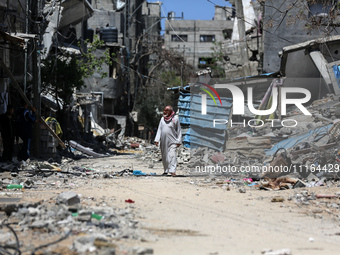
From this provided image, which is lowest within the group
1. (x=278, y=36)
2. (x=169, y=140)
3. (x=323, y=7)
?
(x=169, y=140)

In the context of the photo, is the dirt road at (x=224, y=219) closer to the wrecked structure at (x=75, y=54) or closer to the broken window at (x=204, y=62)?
the wrecked structure at (x=75, y=54)

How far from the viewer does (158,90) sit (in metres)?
47.2

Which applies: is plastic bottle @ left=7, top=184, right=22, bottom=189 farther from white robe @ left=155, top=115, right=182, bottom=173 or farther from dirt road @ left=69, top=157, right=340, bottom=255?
white robe @ left=155, top=115, right=182, bottom=173

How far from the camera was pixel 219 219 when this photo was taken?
7.33m

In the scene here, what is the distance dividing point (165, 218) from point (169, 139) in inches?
268

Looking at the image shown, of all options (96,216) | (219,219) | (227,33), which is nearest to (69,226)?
(96,216)

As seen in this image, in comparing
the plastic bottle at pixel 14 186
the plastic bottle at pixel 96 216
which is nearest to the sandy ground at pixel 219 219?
the plastic bottle at pixel 96 216

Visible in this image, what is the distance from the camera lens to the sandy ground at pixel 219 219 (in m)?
5.81

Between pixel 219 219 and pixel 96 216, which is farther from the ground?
pixel 96 216

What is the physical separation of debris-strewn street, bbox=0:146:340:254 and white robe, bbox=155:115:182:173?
2108 mm

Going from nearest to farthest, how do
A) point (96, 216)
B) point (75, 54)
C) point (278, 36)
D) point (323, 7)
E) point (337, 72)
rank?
point (96, 216) → point (323, 7) → point (337, 72) → point (75, 54) → point (278, 36)

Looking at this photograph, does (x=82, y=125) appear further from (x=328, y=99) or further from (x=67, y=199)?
(x=67, y=199)

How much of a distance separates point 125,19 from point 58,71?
2344cm

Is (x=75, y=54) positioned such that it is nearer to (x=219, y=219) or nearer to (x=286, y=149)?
(x=286, y=149)
